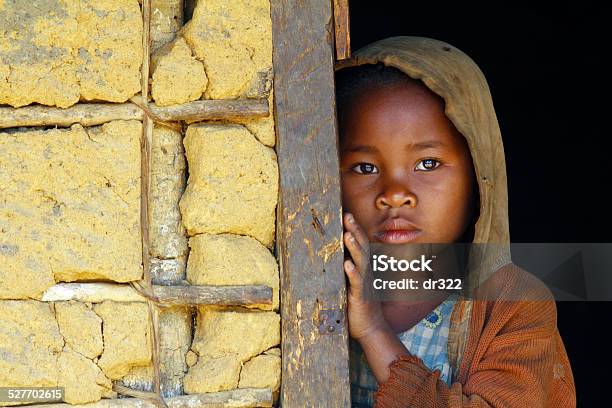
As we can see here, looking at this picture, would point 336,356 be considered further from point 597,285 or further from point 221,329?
point 597,285

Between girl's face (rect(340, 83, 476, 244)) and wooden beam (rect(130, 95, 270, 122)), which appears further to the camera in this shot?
girl's face (rect(340, 83, 476, 244))

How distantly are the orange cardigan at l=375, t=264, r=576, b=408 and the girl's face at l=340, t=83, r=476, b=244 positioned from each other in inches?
9.5

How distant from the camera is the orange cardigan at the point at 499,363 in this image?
8.05 feet

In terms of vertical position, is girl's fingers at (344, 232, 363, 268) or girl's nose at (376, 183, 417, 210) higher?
girl's nose at (376, 183, 417, 210)

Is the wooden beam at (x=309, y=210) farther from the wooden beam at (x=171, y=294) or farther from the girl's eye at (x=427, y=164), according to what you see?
the girl's eye at (x=427, y=164)

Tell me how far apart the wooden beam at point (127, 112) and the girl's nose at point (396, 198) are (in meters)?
0.53

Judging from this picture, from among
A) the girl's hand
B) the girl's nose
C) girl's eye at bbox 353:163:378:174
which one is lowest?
the girl's hand

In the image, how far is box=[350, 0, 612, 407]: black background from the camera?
4957 mm

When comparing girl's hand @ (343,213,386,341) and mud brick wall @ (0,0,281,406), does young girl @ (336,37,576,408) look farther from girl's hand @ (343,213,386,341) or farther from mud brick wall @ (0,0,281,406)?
mud brick wall @ (0,0,281,406)

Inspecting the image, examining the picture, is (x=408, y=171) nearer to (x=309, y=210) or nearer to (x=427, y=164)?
(x=427, y=164)

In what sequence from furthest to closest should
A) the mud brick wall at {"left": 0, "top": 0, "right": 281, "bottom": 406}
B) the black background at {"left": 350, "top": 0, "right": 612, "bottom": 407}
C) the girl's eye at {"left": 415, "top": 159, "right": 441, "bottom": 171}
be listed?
the black background at {"left": 350, "top": 0, "right": 612, "bottom": 407}
the girl's eye at {"left": 415, "top": 159, "right": 441, "bottom": 171}
the mud brick wall at {"left": 0, "top": 0, "right": 281, "bottom": 406}

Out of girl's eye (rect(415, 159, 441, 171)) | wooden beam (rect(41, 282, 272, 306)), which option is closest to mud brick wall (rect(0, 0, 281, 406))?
wooden beam (rect(41, 282, 272, 306))

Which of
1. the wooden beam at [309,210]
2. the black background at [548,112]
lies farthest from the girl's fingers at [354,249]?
the black background at [548,112]

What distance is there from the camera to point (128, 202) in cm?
228
